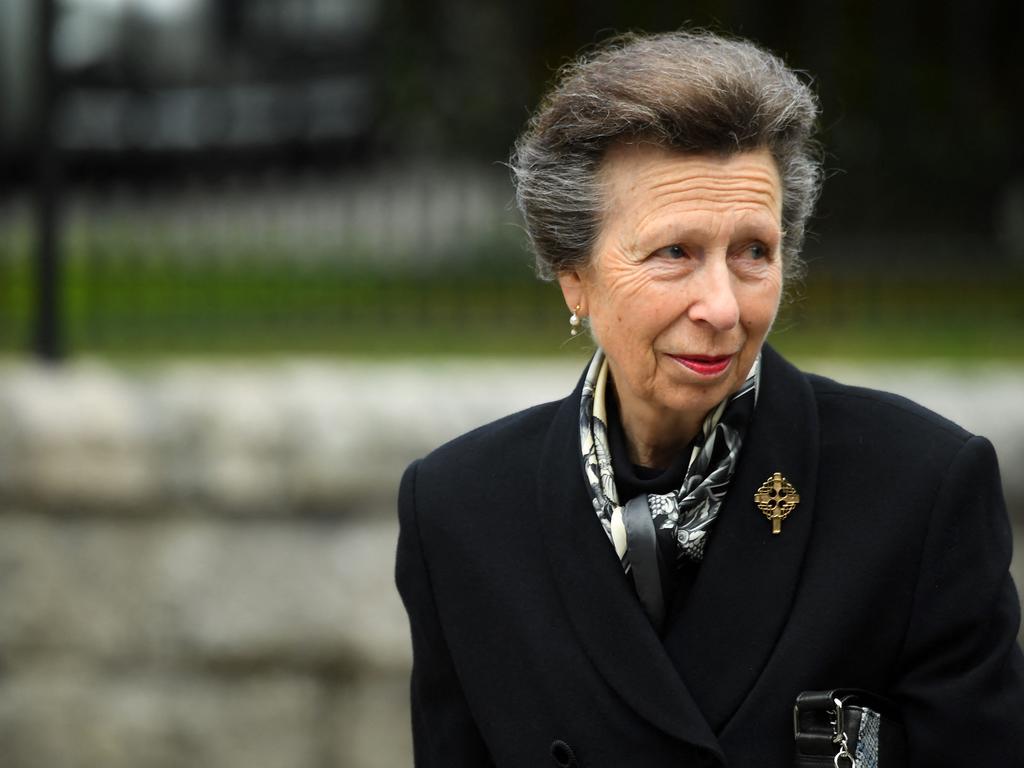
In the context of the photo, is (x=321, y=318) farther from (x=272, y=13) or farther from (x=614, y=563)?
(x=614, y=563)

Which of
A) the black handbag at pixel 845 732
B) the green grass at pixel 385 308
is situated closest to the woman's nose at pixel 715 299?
the black handbag at pixel 845 732

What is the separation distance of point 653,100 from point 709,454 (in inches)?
22.9

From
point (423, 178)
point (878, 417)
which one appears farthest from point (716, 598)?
point (423, 178)

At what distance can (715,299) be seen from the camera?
260 cm

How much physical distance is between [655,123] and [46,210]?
3.00 meters

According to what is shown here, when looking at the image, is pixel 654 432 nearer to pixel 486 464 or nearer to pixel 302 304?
pixel 486 464

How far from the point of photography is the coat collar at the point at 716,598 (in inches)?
104

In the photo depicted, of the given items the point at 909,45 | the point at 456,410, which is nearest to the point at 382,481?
the point at 456,410

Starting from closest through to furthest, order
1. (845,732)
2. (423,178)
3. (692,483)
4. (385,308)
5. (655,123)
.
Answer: (845,732)
(655,123)
(692,483)
(385,308)
(423,178)

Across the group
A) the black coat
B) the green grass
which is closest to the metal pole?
the green grass

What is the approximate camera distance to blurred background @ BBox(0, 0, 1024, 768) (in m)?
4.79

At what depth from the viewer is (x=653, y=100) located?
2.60m

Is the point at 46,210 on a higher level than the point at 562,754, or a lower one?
higher

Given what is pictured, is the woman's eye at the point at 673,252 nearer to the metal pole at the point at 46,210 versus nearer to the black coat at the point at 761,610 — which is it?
the black coat at the point at 761,610
